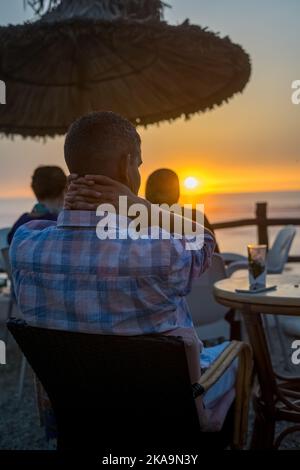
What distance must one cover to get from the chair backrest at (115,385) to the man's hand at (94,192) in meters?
0.34

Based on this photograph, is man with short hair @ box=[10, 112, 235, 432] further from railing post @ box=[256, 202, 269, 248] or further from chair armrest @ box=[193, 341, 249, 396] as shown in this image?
railing post @ box=[256, 202, 269, 248]

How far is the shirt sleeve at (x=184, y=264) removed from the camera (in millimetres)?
1217

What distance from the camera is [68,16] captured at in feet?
9.43

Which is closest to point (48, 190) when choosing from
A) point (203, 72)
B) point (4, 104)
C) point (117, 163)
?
point (4, 104)

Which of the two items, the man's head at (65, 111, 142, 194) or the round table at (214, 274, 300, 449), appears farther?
the round table at (214, 274, 300, 449)

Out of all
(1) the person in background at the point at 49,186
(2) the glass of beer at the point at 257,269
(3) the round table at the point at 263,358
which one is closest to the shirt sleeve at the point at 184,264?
(3) the round table at the point at 263,358

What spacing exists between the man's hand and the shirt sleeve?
202 millimetres

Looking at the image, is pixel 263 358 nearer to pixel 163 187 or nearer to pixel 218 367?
pixel 218 367

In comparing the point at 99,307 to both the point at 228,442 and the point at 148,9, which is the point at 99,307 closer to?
the point at 228,442

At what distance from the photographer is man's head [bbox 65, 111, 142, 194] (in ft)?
4.30

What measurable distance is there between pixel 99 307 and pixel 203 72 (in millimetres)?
2902

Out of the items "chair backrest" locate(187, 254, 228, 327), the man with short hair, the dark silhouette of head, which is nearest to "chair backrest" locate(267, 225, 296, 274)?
the dark silhouette of head

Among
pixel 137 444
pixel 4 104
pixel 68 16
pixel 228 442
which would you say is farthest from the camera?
pixel 4 104

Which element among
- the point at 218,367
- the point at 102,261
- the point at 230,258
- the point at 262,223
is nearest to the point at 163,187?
the point at 218,367
